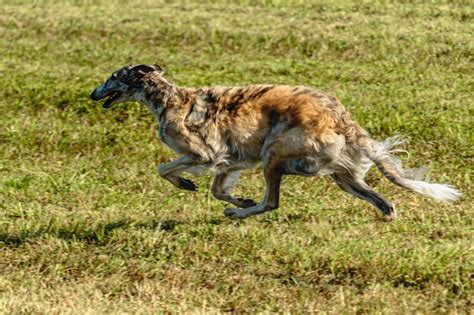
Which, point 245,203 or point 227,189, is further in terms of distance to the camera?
Answer: point 227,189

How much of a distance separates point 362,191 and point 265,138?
102 centimetres

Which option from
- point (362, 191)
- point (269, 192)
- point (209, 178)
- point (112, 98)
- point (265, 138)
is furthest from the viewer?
point (209, 178)

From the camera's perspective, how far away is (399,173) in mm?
8961

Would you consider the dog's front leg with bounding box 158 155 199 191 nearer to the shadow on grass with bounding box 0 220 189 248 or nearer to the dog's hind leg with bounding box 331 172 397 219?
the shadow on grass with bounding box 0 220 189 248

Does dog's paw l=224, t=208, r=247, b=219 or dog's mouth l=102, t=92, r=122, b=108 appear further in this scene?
dog's mouth l=102, t=92, r=122, b=108

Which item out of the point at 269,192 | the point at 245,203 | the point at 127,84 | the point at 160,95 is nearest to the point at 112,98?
the point at 127,84

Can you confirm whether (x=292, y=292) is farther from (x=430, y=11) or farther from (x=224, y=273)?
(x=430, y=11)

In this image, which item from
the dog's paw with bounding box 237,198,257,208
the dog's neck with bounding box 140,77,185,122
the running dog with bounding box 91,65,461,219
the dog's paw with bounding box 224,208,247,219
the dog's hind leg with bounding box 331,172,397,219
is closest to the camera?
the running dog with bounding box 91,65,461,219

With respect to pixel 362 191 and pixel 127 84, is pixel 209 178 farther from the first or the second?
pixel 362 191

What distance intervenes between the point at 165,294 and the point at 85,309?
0.64 m

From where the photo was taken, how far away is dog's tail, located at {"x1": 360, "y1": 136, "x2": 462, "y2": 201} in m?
8.74

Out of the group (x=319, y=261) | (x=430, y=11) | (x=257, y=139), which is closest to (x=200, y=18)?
(x=430, y=11)

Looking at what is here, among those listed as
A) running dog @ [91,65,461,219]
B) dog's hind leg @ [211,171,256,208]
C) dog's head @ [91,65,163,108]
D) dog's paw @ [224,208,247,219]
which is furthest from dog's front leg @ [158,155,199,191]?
dog's head @ [91,65,163,108]

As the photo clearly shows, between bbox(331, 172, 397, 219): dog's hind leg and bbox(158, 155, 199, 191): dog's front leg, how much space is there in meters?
1.28
